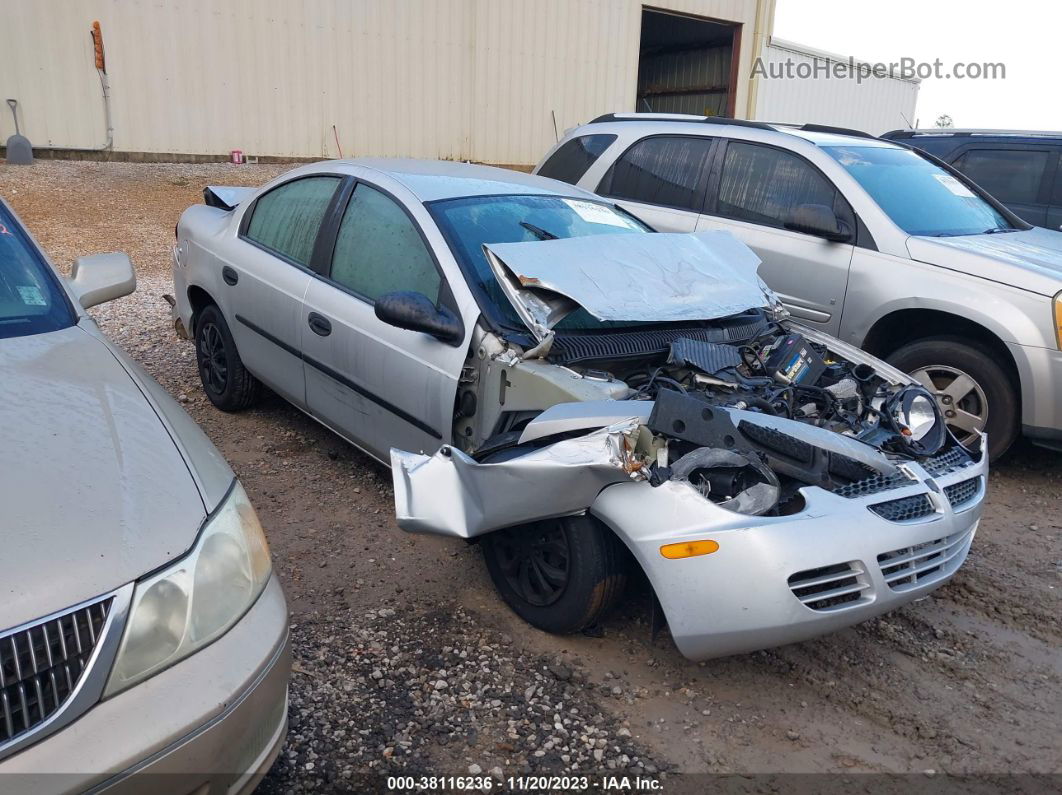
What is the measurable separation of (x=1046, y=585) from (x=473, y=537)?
98.8 inches

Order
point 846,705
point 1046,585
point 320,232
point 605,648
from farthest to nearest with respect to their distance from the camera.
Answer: point 320,232 → point 1046,585 → point 605,648 → point 846,705

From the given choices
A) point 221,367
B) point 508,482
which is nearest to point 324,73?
point 221,367

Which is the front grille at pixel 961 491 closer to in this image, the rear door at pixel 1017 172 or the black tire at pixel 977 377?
the black tire at pixel 977 377

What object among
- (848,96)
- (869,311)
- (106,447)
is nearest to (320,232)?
(106,447)

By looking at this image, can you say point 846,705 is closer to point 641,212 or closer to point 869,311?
point 869,311

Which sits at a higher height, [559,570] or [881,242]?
[881,242]

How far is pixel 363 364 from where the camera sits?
12.4ft

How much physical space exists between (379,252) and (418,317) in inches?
28.6

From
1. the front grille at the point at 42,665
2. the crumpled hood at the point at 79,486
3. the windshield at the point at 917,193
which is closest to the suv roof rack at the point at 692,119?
the windshield at the point at 917,193

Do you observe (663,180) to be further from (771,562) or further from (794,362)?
(771,562)

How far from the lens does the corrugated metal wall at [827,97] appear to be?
18.8 meters

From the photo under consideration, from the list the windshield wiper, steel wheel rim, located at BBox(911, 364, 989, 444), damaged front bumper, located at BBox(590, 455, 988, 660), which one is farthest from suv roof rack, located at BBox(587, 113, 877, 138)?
damaged front bumper, located at BBox(590, 455, 988, 660)

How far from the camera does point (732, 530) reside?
98.0 inches

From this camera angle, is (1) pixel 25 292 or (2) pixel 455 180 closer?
(1) pixel 25 292
